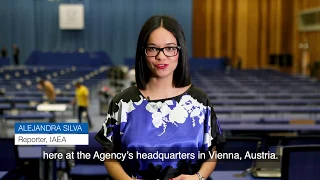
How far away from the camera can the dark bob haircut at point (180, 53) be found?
1.96 meters

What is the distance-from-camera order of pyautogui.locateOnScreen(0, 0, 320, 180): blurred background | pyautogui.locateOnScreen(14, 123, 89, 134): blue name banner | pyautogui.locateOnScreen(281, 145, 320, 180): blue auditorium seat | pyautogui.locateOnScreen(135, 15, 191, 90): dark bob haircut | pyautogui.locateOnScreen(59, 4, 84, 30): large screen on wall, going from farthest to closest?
pyautogui.locateOnScreen(0, 0, 320, 180): blurred background, pyautogui.locateOnScreen(59, 4, 84, 30): large screen on wall, pyautogui.locateOnScreen(14, 123, 89, 134): blue name banner, pyautogui.locateOnScreen(281, 145, 320, 180): blue auditorium seat, pyautogui.locateOnScreen(135, 15, 191, 90): dark bob haircut

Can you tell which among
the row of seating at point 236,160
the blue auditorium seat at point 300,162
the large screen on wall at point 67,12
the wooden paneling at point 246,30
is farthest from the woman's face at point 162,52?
the wooden paneling at point 246,30

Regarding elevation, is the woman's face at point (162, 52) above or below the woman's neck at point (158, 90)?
above

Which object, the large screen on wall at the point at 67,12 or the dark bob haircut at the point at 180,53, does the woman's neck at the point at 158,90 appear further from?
the large screen on wall at the point at 67,12

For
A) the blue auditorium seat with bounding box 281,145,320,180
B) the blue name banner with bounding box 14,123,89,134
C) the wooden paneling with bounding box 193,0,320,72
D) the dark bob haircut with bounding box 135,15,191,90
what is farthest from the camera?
the wooden paneling with bounding box 193,0,320,72

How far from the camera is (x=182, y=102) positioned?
2020 mm

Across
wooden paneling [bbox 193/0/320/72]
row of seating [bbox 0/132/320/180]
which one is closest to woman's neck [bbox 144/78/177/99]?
row of seating [bbox 0/132/320/180]

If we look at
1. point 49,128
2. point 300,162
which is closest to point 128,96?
point 49,128

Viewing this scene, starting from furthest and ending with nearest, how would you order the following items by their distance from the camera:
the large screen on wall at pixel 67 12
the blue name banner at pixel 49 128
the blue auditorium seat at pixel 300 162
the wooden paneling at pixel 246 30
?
the wooden paneling at pixel 246 30, the large screen on wall at pixel 67 12, the blue name banner at pixel 49 128, the blue auditorium seat at pixel 300 162

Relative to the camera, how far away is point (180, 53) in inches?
78.5

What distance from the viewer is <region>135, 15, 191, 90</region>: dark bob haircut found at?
196 cm

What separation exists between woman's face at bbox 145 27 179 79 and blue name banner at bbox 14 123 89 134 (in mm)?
759

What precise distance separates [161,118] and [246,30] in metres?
25.9

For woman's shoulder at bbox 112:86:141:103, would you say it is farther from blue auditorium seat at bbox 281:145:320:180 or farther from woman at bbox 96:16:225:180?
blue auditorium seat at bbox 281:145:320:180
